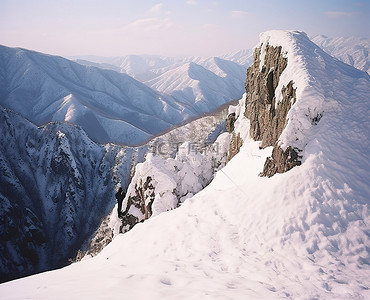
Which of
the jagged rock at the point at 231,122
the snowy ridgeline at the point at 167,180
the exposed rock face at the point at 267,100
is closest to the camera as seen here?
the exposed rock face at the point at 267,100

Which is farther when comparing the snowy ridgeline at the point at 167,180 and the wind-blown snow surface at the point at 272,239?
the snowy ridgeline at the point at 167,180

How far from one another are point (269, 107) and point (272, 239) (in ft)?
45.6

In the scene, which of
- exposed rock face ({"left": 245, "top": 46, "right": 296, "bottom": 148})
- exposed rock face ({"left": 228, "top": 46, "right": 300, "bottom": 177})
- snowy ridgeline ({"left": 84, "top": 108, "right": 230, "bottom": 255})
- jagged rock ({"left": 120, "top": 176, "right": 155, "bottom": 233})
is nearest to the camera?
exposed rock face ({"left": 228, "top": 46, "right": 300, "bottom": 177})

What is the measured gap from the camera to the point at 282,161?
1306 centimetres

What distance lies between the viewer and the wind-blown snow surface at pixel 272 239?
7406mm

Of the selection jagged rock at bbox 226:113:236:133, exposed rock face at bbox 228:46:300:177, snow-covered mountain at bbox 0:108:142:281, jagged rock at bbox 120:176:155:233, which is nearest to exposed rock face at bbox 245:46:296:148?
exposed rock face at bbox 228:46:300:177

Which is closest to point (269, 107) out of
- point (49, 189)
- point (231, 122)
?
point (231, 122)

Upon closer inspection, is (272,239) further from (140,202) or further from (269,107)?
(140,202)

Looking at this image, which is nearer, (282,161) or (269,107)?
(282,161)

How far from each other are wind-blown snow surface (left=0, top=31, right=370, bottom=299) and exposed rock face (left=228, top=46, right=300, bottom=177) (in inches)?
32.9

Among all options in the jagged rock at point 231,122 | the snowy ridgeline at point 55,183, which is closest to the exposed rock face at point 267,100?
the jagged rock at point 231,122

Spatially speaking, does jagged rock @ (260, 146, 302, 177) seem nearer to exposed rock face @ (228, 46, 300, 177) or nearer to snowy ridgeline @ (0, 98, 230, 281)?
exposed rock face @ (228, 46, 300, 177)

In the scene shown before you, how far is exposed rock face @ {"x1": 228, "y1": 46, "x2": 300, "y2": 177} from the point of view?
13.5 m

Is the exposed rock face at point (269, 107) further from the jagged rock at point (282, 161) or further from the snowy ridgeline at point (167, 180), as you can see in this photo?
the snowy ridgeline at point (167, 180)
